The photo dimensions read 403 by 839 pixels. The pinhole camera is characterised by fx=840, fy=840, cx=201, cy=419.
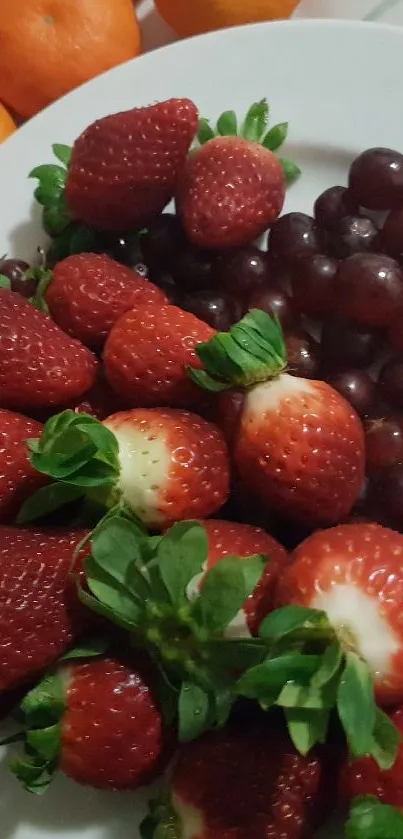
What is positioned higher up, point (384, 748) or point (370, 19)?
point (370, 19)

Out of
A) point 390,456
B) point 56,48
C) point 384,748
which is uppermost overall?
point 56,48

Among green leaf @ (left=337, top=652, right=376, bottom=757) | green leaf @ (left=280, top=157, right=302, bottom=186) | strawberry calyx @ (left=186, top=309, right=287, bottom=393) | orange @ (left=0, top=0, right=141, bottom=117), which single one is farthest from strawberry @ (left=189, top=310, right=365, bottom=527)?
orange @ (left=0, top=0, right=141, bottom=117)


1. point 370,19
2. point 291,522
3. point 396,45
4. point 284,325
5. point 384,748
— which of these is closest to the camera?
point 384,748

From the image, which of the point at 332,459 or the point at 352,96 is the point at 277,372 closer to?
the point at 332,459

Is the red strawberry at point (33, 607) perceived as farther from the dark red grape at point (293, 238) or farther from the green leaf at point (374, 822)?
the dark red grape at point (293, 238)

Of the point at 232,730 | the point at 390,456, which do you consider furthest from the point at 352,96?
the point at 232,730

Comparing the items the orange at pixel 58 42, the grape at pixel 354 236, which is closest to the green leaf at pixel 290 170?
the grape at pixel 354 236
